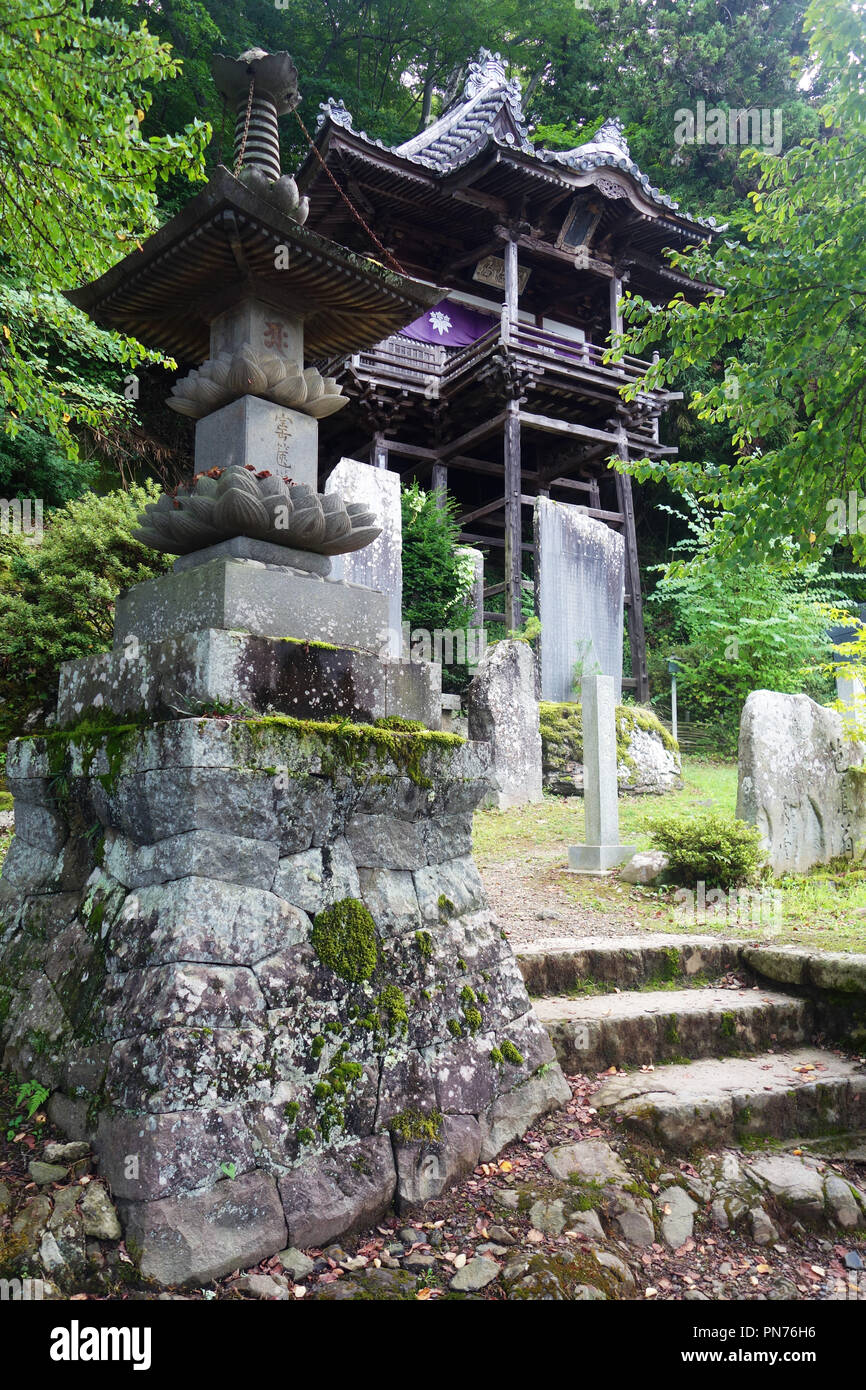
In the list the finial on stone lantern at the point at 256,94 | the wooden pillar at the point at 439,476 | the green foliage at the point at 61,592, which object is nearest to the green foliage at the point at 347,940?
the finial on stone lantern at the point at 256,94

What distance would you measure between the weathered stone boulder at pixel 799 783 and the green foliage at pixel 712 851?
41cm

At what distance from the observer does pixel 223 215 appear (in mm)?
3123

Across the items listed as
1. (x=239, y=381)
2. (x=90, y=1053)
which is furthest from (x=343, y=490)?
(x=90, y=1053)

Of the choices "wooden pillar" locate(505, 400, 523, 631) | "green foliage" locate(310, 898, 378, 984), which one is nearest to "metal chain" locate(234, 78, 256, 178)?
"green foliage" locate(310, 898, 378, 984)

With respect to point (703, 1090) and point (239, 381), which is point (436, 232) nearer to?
point (239, 381)

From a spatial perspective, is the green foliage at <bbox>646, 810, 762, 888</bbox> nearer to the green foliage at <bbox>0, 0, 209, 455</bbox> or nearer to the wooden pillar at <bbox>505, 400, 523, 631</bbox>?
the green foliage at <bbox>0, 0, 209, 455</bbox>

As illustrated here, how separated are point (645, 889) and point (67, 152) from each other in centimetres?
642

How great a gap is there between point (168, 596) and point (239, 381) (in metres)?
0.94

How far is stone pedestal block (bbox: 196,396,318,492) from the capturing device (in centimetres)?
346

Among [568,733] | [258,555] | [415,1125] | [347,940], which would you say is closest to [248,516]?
[258,555]

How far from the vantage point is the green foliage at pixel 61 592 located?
719cm

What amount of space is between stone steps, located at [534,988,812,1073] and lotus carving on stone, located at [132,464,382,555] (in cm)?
236

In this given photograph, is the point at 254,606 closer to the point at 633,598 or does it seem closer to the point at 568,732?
the point at 568,732
